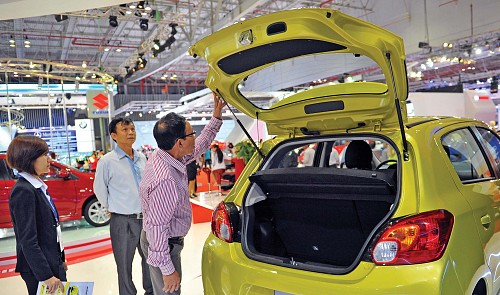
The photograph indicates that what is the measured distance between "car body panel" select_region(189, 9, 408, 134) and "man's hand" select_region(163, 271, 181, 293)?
3.34 ft

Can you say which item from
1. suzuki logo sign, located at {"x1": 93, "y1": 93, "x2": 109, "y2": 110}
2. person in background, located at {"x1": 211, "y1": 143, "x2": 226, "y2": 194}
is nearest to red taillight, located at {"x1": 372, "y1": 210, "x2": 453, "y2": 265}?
person in background, located at {"x1": 211, "y1": 143, "x2": 226, "y2": 194}

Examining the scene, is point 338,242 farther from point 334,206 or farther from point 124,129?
point 124,129

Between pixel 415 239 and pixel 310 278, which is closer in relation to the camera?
pixel 415 239

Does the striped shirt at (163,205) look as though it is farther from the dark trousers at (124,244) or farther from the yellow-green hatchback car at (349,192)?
the dark trousers at (124,244)

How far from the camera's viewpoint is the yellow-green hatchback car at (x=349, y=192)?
1.54m

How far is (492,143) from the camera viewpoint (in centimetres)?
268

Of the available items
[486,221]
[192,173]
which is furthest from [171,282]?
[192,173]

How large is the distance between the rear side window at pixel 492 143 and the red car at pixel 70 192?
562 cm

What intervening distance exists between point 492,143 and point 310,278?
177 cm

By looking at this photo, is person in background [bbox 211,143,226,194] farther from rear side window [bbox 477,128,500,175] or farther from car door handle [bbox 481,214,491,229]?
car door handle [bbox 481,214,491,229]

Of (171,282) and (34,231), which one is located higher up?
(34,231)

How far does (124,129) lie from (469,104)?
44.2 ft

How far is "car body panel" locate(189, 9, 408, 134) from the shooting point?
60.3 inches

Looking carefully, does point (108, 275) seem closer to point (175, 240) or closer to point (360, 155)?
point (175, 240)
